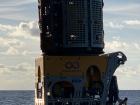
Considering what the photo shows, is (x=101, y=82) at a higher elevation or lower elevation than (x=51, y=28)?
lower

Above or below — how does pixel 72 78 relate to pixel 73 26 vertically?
below

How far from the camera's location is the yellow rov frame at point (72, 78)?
276 feet

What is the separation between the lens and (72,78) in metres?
84.4

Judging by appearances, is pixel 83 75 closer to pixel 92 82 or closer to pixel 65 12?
pixel 92 82

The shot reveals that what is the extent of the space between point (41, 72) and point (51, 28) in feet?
17.2

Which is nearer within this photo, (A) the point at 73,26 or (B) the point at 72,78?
(B) the point at 72,78

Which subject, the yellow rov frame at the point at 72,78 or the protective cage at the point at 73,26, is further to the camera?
the protective cage at the point at 73,26

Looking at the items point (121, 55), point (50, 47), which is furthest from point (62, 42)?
point (121, 55)

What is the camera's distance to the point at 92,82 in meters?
85.2

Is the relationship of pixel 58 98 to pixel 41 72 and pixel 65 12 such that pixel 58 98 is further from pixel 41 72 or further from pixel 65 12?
pixel 65 12

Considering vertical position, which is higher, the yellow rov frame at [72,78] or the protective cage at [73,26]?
the protective cage at [73,26]

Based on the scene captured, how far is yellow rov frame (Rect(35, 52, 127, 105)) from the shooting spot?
276ft

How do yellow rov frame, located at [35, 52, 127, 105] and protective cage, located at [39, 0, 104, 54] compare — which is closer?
yellow rov frame, located at [35, 52, 127, 105]

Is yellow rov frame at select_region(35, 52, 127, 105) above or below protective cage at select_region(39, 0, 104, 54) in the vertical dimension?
below
